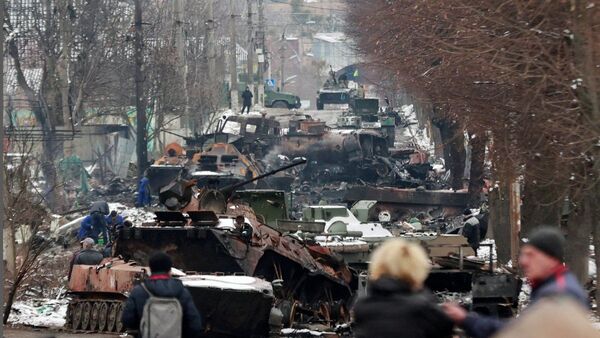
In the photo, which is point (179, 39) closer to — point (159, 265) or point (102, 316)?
point (102, 316)

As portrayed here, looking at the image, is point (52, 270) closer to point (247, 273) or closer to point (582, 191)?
point (247, 273)

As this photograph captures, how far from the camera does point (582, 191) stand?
66.9 feet

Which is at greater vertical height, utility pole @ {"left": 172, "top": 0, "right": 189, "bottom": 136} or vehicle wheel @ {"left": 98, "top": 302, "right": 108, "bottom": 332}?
utility pole @ {"left": 172, "top": 0, "right": 189, "bottom": 136}

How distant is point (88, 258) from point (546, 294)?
15940 millimetres

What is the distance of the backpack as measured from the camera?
35.4 ft

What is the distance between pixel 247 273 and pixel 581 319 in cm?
1427

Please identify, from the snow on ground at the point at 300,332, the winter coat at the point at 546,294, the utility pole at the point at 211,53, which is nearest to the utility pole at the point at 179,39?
the utility pole at the point at 211,53

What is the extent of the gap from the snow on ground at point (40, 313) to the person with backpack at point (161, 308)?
35.6 feet

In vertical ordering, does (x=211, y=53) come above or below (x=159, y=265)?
above

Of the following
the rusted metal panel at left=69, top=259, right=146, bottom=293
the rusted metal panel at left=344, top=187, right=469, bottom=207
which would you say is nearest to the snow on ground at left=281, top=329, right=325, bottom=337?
the rusted metal panel at left=69, top=259, right=146, bottom=293

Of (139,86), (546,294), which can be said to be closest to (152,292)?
(546,294)

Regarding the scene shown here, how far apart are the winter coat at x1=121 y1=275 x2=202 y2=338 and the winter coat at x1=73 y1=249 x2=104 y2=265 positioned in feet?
37.5

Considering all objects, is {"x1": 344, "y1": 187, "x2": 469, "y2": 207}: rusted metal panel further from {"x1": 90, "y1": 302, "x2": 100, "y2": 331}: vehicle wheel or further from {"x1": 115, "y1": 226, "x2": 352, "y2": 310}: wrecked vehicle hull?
{"x1": 90, "y1": 302, "x2": 100, "y2": 331}: vehicle wheel

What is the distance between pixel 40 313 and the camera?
23.1m
